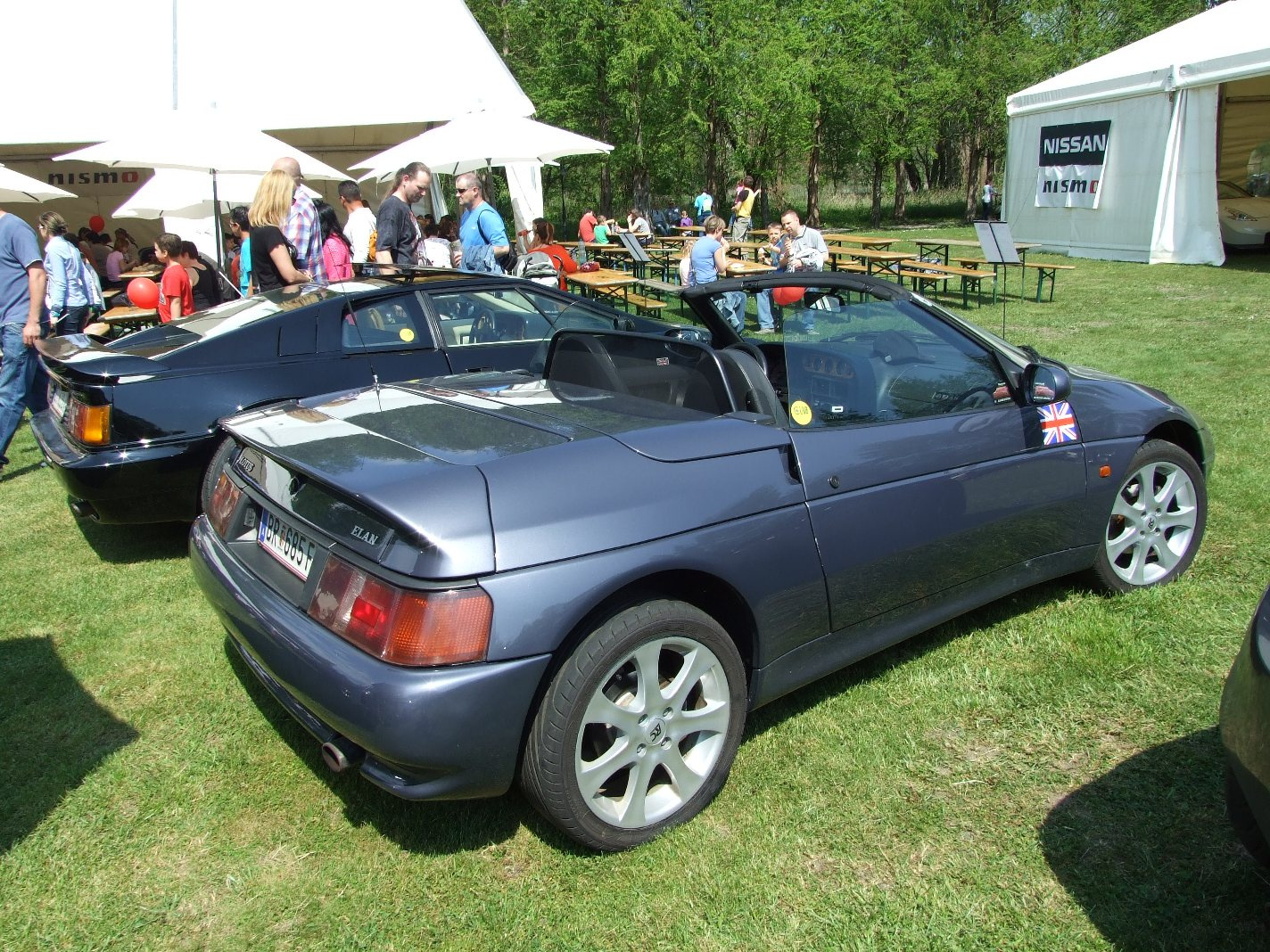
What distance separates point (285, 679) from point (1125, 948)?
85.6 inches

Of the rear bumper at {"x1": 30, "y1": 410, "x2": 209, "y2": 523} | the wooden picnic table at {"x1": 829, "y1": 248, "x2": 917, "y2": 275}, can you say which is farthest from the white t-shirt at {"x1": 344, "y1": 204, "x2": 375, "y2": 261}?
the wooden picnic table at {"x1": 829, "y1": 248, "x2": 917, "y2": 275}

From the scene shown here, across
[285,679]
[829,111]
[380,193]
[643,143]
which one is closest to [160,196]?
[380,193]

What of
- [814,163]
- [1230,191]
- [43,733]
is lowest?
[43,733]

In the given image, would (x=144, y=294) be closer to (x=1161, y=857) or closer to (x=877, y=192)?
(x=1161, y=857)

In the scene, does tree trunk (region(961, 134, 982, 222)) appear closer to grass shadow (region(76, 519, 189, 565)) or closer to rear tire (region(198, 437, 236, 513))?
grass shadow (region(76, 519, 189, 565))

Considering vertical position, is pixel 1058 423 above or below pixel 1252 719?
above

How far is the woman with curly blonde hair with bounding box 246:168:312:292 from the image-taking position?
23.1 feet

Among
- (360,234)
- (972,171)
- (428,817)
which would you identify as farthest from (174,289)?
(972,171)

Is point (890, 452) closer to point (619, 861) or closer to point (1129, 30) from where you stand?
point (619, 861)

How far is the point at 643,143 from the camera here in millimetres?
33875

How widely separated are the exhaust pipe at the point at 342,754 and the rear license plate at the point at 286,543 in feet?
1.52

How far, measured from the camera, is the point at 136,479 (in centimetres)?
463

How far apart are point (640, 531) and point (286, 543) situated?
1.07 metres

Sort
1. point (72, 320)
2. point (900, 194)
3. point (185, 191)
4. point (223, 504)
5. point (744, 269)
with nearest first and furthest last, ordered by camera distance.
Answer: point (223, 504), point (72, 320), point (744, 269), point (185, 191), point (900, 194)
